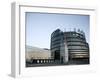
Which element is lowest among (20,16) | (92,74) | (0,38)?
(92,74)

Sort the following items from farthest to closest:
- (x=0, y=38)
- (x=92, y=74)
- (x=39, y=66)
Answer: (x=92, y=74) < (x=39, y=66) < (x=0, y=38)

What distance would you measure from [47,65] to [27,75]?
0.22 m

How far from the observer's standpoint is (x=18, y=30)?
2127 mm

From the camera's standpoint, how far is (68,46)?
2371 millimetres

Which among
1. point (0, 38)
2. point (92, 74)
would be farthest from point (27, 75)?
point (92, 74)

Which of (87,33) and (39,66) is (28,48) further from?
(87,33)

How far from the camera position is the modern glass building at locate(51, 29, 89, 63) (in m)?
2.32

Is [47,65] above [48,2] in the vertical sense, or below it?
below

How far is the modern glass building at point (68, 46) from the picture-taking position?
7.61 feet

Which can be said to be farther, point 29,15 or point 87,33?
point 87,33

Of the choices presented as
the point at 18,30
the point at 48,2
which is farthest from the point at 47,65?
the point at 48,2

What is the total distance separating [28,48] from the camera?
7.22 ft

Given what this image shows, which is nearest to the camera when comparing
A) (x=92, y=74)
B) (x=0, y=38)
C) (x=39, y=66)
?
(x=0, y=38)

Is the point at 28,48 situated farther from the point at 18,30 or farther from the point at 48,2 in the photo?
the point at 48,2
